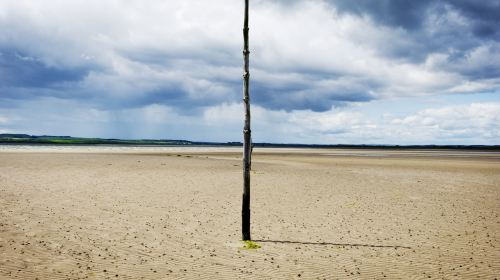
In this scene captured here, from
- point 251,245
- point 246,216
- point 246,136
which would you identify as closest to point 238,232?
point 246,216

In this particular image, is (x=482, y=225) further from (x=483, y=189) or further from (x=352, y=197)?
(x=483, y=189)

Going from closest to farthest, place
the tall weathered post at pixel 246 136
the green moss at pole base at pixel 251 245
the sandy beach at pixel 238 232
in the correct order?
the sandy beach at pixel 238 232, the green moss at pole base at pixel 251 245, the tall weathered post at pixel 246 136

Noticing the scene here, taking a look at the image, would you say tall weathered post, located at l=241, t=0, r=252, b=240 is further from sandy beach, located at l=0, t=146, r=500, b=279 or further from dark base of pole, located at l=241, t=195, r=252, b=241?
sandy beach, located at l=0, t=146, r=500, b=279

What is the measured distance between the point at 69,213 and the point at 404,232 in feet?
46.8

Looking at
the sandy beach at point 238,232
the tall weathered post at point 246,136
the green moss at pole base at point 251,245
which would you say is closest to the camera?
the sandy beach at point 238,232

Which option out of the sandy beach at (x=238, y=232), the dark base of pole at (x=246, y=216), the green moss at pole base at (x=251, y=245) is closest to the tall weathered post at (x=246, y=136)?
the dark base of pole at (x=246, y=216)

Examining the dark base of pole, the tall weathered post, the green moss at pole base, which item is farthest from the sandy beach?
the tall weathered post

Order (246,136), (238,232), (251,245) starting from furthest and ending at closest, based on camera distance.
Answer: (238,232) → (246,136) → (251,245)

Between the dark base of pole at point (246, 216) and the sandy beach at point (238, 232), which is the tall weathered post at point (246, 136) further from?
the sandy beach at point (238, 232)

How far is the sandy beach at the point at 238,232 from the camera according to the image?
35.7ft

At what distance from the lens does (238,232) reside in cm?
1521

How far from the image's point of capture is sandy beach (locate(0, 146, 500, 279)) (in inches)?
428

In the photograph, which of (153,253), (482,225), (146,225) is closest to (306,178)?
(482,225)

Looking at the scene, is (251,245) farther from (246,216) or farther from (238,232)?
(238,232)
